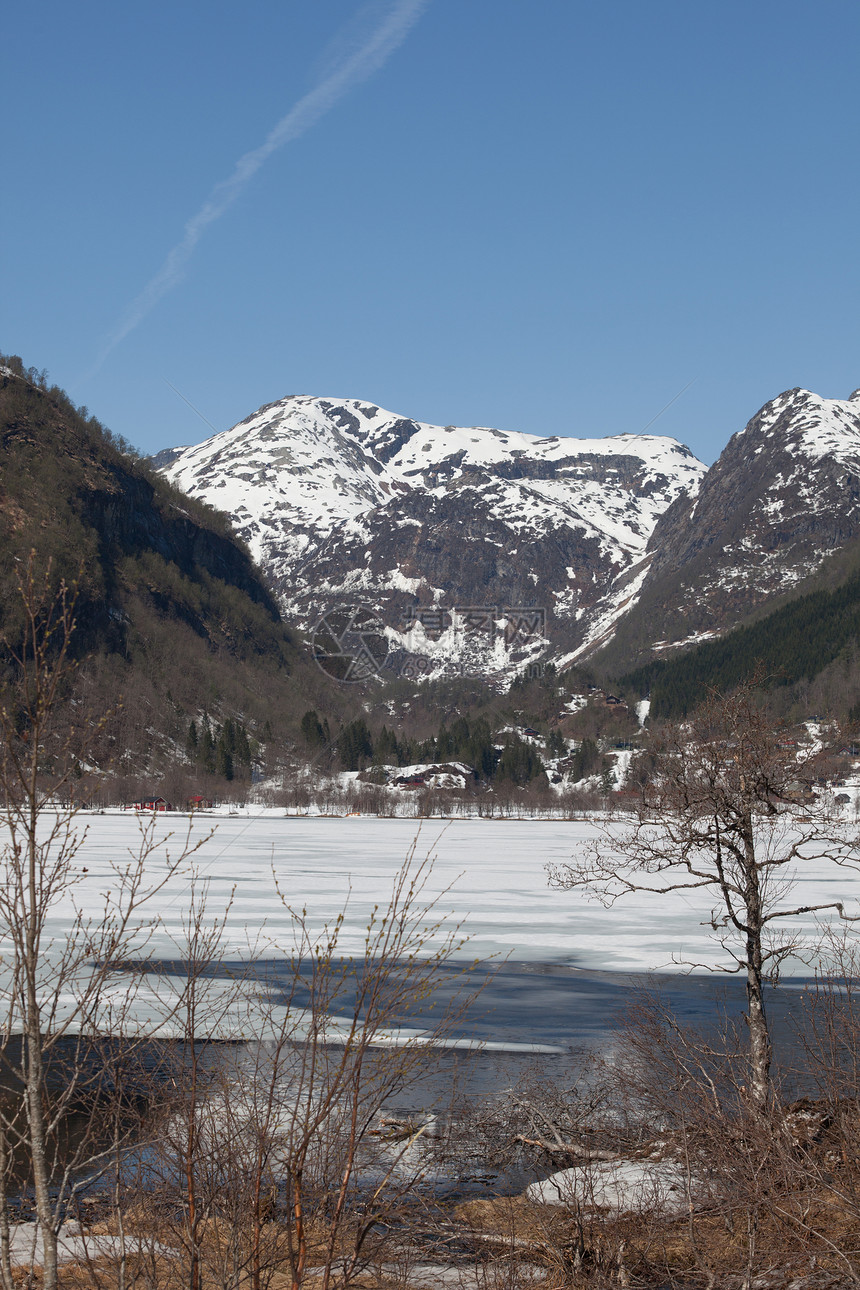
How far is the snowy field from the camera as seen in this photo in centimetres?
3706

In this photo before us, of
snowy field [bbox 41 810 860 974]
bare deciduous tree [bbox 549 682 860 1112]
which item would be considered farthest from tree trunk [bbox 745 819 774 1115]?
snowy field [bbox 41 810 860 974]

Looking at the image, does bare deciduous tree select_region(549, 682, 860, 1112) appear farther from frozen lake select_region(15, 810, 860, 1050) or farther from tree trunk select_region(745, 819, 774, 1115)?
frozen lake select_region(15, 810, 860, 1050)

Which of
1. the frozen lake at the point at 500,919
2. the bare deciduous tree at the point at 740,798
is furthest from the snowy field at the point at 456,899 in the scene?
the bare deciduous tree at the point at 740,798

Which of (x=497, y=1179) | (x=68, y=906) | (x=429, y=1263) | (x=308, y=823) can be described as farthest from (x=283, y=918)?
(x=308, y=823)

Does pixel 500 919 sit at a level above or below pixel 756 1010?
below

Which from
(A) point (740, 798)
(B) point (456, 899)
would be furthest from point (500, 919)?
(A) point (740, 798)

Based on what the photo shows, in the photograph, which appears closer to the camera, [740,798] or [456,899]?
[740,798]

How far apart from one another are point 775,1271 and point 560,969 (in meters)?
24.9

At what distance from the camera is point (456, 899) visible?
2116 inches

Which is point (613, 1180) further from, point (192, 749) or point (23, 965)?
point (192, 749)

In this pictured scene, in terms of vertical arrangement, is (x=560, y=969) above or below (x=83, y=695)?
below

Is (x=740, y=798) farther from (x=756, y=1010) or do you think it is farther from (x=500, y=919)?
(x=500, y=919)

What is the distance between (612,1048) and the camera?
23328 mm

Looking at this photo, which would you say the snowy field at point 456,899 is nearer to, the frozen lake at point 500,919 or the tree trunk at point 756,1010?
the frozen lake at point 500,919
